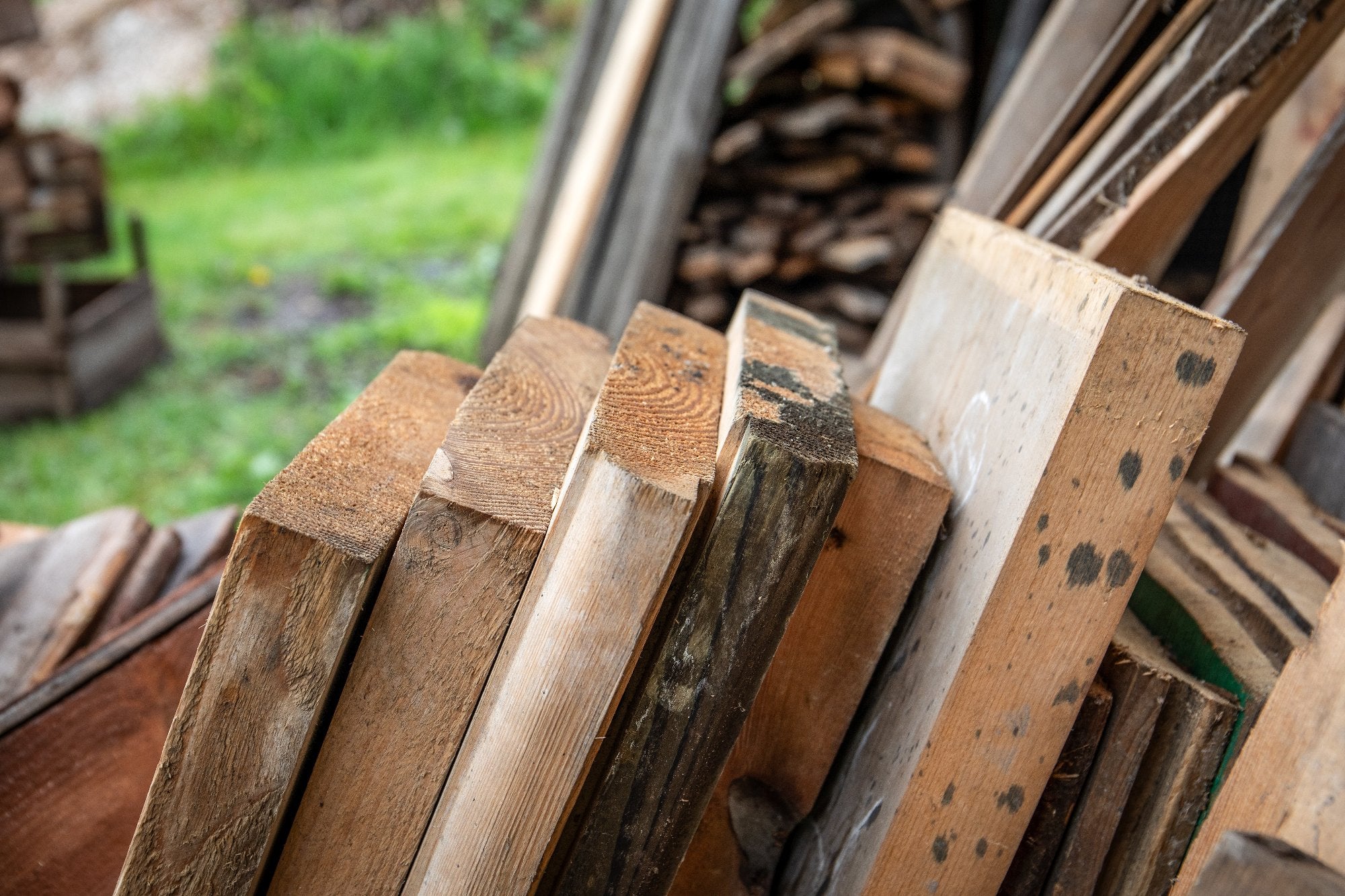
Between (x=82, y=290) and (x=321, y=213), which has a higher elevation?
(x=321, y=213)

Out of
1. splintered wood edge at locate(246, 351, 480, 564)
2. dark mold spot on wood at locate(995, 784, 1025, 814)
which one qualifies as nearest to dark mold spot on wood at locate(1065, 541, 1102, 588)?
dark mold spot on wood at locate(995, 784, 1025, 814)

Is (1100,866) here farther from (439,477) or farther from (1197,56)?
(1197,56)

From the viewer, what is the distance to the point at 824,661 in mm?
1195

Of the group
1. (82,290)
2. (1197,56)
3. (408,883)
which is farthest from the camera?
(82,290)

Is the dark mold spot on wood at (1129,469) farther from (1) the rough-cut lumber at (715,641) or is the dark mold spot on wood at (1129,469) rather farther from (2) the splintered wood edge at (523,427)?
(2) the splintered wood edge at (523,427)

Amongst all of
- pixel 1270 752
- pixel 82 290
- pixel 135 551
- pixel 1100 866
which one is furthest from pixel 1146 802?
pixel 82 290

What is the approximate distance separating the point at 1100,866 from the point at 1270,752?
31 cm

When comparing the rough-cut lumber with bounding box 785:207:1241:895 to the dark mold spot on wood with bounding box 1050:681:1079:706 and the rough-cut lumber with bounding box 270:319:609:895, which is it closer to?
the dark mold spot on wood with bounding box 1050:681:1079:706

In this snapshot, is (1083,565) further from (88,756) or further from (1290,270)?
(88,756)

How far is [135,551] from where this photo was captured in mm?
1766

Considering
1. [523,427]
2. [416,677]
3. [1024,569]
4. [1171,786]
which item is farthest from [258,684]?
[1171,786]

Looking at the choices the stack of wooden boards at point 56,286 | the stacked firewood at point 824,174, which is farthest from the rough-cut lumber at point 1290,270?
the stack of wooden boards at point 56,286

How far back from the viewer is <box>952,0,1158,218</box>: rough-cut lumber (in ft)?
6.13

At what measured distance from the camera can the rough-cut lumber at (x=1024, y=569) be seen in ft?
3.26
